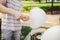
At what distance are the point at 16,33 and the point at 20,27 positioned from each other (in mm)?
73

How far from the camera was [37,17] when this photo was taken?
1648mm

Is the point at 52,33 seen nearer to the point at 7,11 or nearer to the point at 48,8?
the point at 48,8

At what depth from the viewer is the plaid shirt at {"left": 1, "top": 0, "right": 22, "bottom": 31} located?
1.63 metres

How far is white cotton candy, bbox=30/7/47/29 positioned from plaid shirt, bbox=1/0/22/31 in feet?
0.44

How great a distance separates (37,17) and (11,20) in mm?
260

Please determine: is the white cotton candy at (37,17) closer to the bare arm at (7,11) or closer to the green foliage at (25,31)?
the green foliage at (25,31)

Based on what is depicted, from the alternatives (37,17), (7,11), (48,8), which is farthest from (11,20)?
(48,8)

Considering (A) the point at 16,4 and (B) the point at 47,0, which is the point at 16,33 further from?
(B) the point at 47,0

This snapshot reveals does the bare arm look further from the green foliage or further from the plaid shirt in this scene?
the green foliage

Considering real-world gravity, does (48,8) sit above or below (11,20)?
above

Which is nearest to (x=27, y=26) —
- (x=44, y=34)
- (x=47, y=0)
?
(x=44, y=34)

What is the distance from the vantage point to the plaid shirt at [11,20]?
1.63m

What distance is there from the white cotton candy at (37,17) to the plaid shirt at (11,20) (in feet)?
0.44

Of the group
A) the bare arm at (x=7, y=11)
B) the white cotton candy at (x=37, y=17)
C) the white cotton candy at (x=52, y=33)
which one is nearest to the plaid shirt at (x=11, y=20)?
the bare arm at (x=7, y=11)
